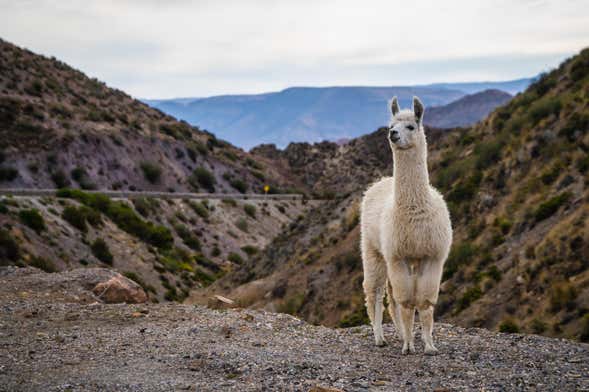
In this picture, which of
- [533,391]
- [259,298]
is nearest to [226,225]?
[259,298]

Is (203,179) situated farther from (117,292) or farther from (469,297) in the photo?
(117,292)

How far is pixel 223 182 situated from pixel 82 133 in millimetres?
16670

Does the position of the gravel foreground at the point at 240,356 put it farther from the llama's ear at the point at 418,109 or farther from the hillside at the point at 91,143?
the hillside at the point at 91,143

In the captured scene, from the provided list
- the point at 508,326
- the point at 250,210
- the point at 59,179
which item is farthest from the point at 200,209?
the point at 508,326

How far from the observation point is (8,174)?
4862 centimetres

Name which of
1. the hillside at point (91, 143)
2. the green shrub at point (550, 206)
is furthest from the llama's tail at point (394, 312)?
the hillside at point (91, 143)

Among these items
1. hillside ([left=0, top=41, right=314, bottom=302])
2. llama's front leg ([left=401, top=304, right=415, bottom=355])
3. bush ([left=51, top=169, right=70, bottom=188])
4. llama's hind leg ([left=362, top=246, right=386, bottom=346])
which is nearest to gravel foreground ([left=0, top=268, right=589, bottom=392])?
llama's front leg ([left=401, top=304, right=415, bottom=355])

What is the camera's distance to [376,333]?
1045 cm

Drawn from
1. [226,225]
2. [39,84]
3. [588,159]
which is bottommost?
[226,225]

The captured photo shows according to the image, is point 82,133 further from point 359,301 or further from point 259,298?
point 359,301

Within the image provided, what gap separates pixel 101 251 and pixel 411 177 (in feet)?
89.0

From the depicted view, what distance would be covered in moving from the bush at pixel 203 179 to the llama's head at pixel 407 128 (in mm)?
58684

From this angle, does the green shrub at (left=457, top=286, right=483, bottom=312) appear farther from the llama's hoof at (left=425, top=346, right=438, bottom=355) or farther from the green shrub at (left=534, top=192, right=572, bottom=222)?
the llama's hoof at (left=425, top=346, right=438, bottom=355)

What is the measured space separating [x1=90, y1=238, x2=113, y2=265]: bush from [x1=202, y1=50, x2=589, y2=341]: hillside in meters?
5.57
